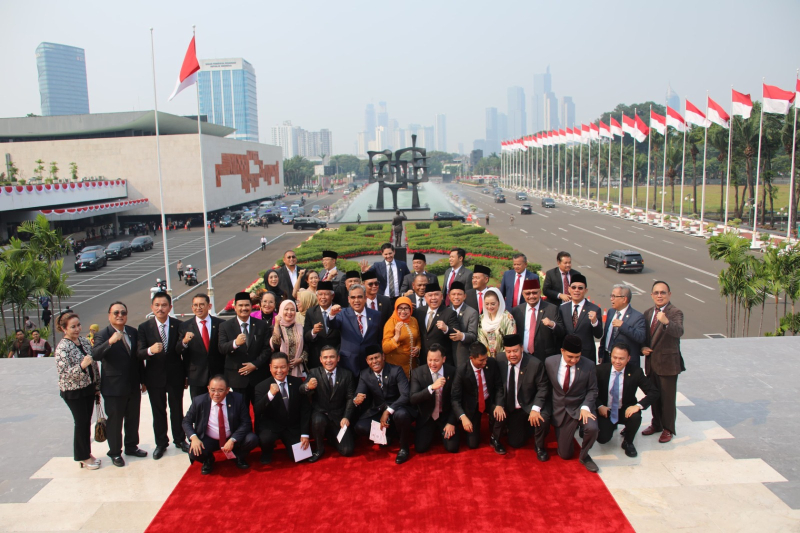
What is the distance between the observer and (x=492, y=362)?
642 cm

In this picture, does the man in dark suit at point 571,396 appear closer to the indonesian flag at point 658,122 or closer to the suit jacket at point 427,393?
the suit jacket at point 427,393

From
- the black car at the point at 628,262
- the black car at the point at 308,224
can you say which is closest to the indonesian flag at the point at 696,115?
the black car at the point at 628,262

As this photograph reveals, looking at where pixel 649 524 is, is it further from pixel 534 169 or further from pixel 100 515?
pixel 534 169

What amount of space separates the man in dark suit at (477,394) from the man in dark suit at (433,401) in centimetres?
12

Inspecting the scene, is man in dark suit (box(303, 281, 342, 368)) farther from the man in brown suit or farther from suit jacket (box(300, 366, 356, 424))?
the man in brown suit

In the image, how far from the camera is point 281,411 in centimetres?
638

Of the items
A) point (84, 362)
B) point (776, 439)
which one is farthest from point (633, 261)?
point (84, 362)

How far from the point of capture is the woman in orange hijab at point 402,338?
677 centimetres

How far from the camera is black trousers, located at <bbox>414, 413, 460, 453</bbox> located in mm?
6395

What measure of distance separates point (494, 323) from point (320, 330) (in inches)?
77.7

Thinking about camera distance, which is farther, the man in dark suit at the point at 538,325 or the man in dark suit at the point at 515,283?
the man in dark suit at the point at 515,283

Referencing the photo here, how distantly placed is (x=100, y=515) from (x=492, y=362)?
13.2ft

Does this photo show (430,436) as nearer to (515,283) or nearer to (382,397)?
(382,397)

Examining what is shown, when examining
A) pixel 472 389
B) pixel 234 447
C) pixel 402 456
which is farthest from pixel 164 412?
pixel 472 389
